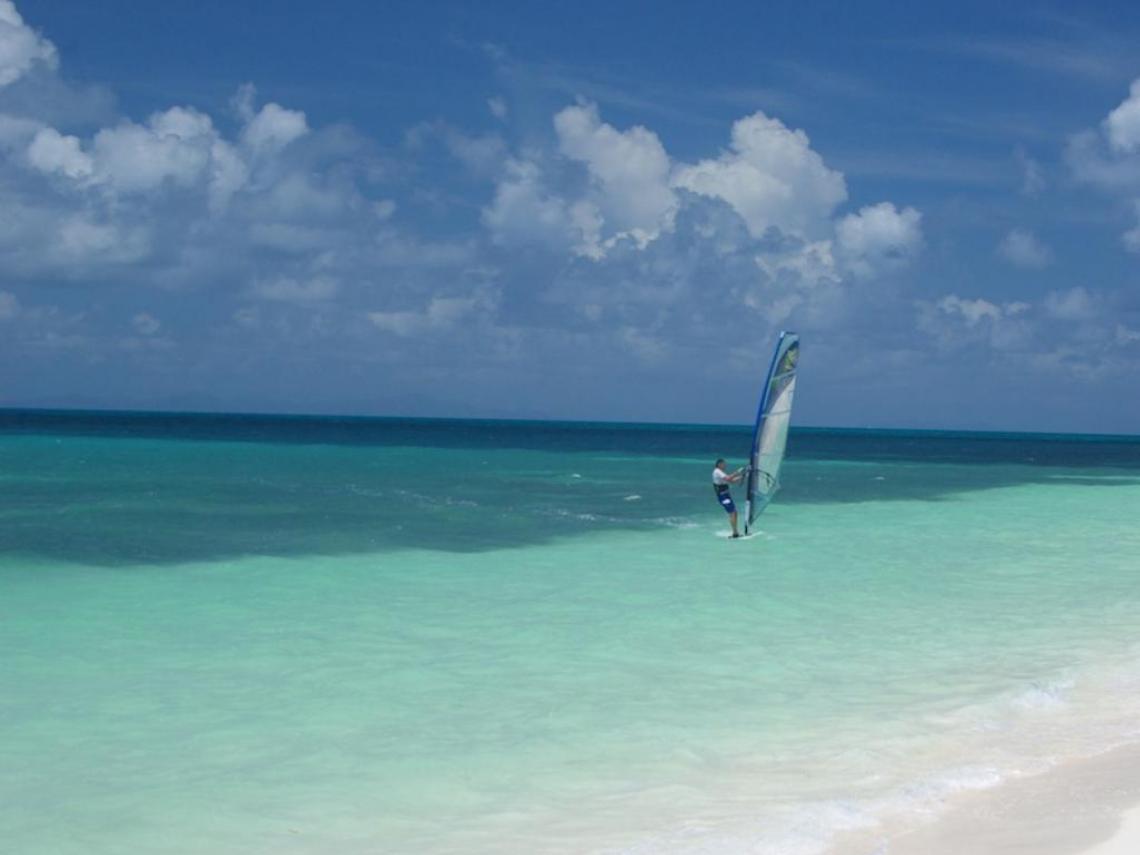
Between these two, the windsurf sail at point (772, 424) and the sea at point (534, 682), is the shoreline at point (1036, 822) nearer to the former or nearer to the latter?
the sea at point (534, 682)

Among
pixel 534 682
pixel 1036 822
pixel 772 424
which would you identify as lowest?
pixel 534 682

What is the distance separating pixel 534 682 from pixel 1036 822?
4489 mm

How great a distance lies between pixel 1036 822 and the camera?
19.9ft

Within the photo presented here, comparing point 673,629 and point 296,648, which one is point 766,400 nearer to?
point 673,629

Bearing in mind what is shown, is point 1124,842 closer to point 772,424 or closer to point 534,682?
point 534,682

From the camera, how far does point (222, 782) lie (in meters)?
7.16

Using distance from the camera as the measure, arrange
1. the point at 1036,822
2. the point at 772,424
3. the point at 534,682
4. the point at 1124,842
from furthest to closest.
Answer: the point at 772,424 → the point at 534,682 → the point at 1036,822 → the point at 1124,842

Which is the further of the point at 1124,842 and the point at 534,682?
the point at 534,682

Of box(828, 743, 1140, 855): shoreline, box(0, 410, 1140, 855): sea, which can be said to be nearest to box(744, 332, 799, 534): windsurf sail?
box(0, 410, 1140, 855): sea

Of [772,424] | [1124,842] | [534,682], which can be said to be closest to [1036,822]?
[1124,842]

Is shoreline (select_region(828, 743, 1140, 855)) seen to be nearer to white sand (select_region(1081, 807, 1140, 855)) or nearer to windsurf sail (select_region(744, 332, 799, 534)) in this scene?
white sand (select_region(1081, 807, 1140, 855))

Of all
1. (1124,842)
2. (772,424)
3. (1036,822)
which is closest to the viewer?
(1124,842)

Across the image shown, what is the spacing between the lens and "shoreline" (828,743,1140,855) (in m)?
5.65

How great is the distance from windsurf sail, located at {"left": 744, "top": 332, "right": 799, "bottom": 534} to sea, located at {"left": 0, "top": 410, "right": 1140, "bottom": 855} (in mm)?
1012
